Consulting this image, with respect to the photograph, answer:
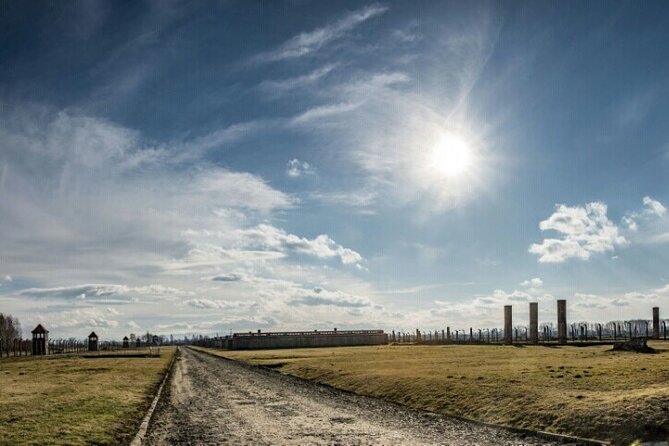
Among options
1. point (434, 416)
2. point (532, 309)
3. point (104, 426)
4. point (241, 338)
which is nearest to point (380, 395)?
point (434, 416)

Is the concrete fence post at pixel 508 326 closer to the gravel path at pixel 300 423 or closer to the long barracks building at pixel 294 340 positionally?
the long barracks building at pixel 294 340

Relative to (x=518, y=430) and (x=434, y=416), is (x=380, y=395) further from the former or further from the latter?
(x=518, y=430)

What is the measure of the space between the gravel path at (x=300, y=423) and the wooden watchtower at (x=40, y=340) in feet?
273

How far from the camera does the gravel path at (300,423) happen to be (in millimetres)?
16828

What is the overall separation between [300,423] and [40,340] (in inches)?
3862

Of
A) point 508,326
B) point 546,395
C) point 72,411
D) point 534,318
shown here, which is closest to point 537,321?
point 534,318

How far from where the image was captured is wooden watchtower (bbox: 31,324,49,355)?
100 m

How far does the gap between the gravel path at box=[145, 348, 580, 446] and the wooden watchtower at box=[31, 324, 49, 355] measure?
273 feet

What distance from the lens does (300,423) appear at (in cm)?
1975

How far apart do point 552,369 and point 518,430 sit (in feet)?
47.6

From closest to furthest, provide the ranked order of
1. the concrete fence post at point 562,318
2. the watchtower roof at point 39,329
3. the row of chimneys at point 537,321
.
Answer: the concrete fence post at point 562,318 < the row of chimneys at point 537,321 < the watchtower roof at point 39,329

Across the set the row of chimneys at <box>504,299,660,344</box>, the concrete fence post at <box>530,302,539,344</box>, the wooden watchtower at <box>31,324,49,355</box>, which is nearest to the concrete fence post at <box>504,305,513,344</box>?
the row of chimneys at <box>504,299,660,344</box>

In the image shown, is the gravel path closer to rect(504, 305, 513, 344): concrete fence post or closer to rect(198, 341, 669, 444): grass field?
rect(198, 341, 669, 444): grass field

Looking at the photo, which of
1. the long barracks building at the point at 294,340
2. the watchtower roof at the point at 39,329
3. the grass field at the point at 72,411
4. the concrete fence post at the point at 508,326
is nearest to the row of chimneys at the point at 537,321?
the concrete fence post at the point at 508,326
